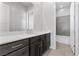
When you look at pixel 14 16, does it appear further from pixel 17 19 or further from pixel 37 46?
pixel 37 46

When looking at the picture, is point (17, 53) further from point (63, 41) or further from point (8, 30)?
point (63, 41)

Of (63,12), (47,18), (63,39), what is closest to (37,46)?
(47,18)

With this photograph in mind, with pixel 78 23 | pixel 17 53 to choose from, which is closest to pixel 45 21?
pixel 78 23

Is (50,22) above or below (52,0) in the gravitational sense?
below

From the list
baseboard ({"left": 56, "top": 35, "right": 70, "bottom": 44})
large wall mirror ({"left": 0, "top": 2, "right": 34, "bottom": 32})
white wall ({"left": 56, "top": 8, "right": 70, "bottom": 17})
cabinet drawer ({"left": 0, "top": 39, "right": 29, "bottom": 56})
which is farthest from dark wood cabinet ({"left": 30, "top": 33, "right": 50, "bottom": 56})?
white wall ({"left": 56, "top": 8, "right": 70, "bottom": 17})

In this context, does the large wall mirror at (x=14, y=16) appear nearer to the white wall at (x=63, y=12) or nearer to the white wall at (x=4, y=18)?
the white wall at (x=4, y=18)

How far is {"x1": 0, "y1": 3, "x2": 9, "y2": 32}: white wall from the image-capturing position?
3.76 feet

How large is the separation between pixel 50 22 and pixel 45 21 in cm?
19

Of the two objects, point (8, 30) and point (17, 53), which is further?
point (8, 30)

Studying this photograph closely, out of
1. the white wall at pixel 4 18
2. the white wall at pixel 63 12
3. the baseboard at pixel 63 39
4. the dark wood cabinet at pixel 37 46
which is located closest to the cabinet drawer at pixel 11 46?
the dark wood cabinet at pixel 37 46

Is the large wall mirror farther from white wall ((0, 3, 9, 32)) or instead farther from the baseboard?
the baseboard

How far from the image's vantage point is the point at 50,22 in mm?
2492

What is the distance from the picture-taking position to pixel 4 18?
3.89ft

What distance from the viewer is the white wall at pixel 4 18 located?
1.15 meters
